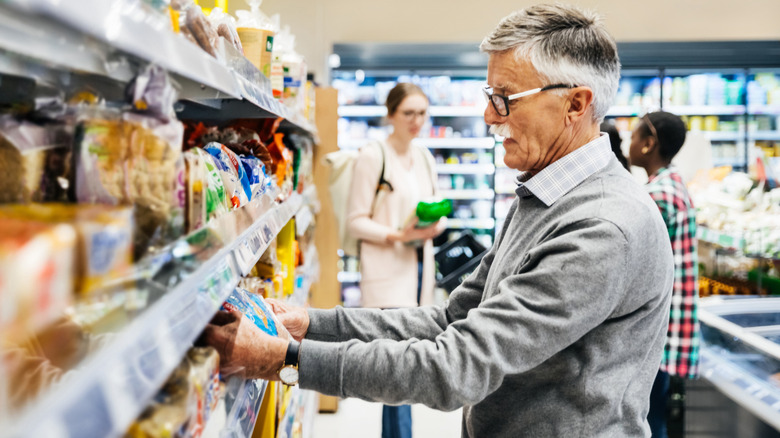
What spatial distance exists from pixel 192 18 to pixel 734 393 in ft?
8.45

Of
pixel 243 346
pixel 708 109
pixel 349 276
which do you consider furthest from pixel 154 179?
pixel 708 109

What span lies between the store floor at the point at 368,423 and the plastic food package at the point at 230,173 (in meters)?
2.45

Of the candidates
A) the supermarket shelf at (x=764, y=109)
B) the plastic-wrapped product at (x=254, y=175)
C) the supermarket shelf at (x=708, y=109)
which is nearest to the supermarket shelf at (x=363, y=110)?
the supermarket shelf at (x=708, y=109)

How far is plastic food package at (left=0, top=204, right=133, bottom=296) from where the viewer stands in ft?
1.72

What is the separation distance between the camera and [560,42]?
1288 mm

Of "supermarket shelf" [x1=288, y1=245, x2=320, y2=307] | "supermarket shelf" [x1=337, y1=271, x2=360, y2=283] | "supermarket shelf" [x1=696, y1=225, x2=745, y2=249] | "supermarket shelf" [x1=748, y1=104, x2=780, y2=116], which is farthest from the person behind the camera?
"supermarket shelf" [x1=748, y1=104, x2=780, y2=116]

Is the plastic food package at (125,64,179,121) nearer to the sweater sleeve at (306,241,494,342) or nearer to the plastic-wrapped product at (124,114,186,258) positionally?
the plastic-wrapped product at (124,114,186,258)

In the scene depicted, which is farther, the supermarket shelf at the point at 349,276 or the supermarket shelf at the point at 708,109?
the supermarket shelf at the point at 708,109

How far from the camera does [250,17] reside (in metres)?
1.83

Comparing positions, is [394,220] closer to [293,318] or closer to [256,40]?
[256,40]

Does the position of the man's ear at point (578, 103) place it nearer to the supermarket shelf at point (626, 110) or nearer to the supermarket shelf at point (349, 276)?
the supermarket shelf at point (349, 276)

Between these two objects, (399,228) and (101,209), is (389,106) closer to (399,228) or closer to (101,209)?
(399,228)

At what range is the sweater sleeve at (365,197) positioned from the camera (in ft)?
10.0

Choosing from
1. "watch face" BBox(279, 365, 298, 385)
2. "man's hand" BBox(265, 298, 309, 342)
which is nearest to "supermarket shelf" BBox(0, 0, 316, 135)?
"watch face" BBox(279, 365, 298, 385)
